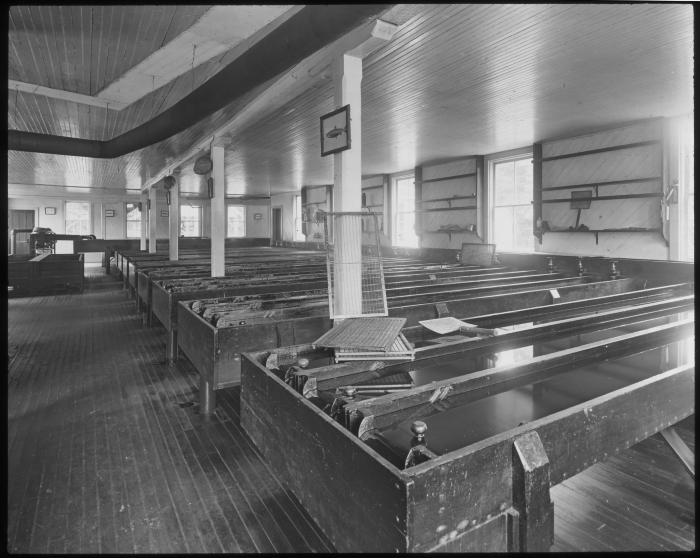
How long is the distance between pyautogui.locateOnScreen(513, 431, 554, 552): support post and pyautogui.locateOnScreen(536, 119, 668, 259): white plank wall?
7200 millimetres

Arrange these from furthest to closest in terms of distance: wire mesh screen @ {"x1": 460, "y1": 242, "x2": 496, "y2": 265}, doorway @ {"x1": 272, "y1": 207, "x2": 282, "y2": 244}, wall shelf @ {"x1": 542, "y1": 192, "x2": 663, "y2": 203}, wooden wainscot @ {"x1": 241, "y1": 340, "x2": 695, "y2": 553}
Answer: doorway @ {"x1": 272, "y1": 207, "x2": 282, "y2": 244}
wire mesh screen @ {"x1": 460, "y1": 242, "x2": 496, "y2": 265}
wall shelf @ {"x1": 542, "y1": 192, "x2": 663, "y2": 203}
wooden wainscot @ {"x1": 241, "y1": 340, "x2": 695, "y2": 553}

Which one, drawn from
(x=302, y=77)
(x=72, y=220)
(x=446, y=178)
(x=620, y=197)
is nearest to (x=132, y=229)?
(x=72, y=220)

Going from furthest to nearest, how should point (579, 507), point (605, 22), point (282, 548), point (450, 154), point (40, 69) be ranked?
point (450, 154)
point (40, 69)
point (605, 22)
point (579, 507)
point (282, 548)

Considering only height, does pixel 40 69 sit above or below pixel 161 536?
above

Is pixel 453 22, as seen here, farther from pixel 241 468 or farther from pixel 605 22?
pixel 241 468

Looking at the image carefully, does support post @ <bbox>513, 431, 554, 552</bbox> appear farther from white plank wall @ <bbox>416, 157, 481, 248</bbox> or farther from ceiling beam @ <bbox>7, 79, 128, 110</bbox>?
white plank wall @ <bbox>416, 157, 481, 248</bbox>

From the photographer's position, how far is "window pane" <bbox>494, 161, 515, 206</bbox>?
954cm

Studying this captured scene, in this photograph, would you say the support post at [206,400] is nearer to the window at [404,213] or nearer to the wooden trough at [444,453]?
the wooden trough at [444,453]

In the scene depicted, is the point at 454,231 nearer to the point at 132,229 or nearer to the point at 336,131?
the point at 336,131

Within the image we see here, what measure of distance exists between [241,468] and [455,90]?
4990 mm

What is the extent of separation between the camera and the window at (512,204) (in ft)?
30.2

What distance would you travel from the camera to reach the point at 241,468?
2.58 m

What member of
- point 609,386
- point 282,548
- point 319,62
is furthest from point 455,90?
point 282,548

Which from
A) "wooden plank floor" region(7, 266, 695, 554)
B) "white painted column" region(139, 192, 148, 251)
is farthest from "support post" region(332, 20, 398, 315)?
"white painted column" region(139, 192, 148, 251)
